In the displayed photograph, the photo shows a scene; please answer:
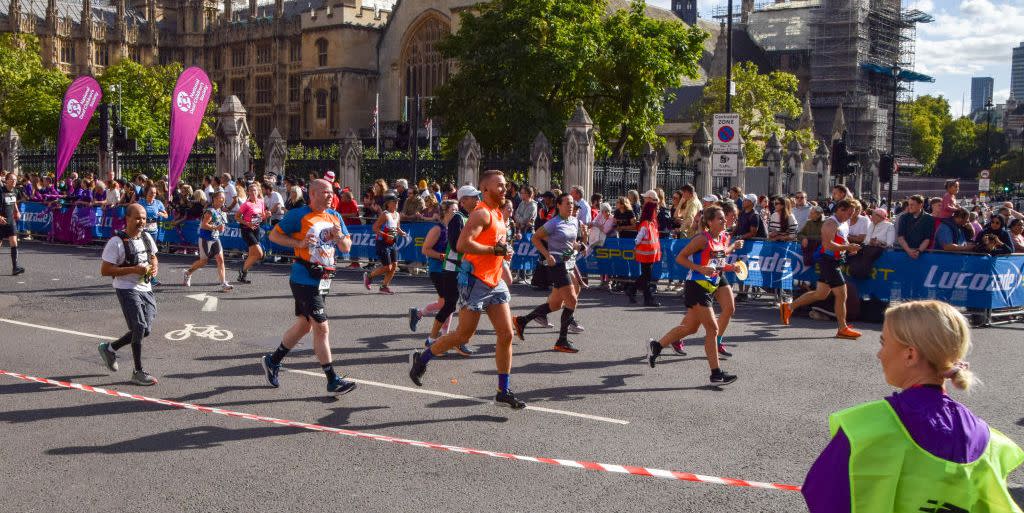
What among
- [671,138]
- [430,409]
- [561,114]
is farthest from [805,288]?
[671,138]

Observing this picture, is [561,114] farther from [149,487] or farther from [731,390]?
[149,487]

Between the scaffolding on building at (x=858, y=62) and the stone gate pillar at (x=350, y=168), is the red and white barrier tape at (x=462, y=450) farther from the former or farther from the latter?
the scaffolding on building at (x=858, y=62)

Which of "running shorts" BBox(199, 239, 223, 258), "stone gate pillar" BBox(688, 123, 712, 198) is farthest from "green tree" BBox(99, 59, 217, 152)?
"running shorts" BBox(199, 239, 223, 258)

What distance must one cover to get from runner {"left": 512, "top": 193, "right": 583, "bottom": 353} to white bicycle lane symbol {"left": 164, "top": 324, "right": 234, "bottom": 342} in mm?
3365

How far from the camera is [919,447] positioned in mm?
2490

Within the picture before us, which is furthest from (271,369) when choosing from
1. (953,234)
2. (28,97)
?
(28,97)

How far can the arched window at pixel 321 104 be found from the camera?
262ft

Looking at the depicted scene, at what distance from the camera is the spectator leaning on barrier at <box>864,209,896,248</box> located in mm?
14305

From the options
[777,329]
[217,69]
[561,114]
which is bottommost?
[777,329]

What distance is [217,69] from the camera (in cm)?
9856

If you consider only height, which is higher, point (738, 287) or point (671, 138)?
point (671, 138)

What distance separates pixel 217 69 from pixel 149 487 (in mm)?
98640

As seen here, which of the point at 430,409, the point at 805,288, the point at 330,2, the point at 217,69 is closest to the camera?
the point at 430,409

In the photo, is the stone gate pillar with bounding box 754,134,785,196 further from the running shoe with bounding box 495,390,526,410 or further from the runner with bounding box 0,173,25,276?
the running shoe with bounding box 495,390,526,410
